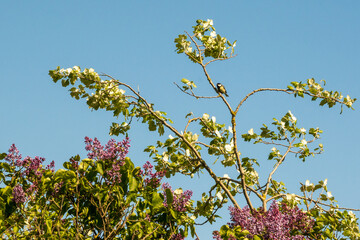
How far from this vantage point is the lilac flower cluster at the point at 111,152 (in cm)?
528

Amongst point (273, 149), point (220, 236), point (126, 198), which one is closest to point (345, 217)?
point (273, 149)

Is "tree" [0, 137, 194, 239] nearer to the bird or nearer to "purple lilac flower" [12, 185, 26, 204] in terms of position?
"purple lilac flower" [12, 185, 26, 204]

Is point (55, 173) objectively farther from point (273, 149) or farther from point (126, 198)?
point (273, 149)

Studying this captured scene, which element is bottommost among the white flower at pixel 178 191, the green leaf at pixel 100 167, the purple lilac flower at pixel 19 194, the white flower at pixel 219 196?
the purple lilac flower at pixel 19 194

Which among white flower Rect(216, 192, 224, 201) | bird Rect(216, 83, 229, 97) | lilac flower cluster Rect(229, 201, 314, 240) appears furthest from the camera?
bird Rect(216, 83, 229, 97)

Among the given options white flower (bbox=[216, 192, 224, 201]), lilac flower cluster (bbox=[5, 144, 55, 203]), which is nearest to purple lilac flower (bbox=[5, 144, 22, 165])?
Result: lilac flower cluster (bbox=[5, 144, 55, 203])

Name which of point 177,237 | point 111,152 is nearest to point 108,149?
point 111,152

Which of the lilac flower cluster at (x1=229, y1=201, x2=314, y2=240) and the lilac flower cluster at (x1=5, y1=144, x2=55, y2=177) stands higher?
the lilac flower cluster at (x1=5, y1=144, x2=55, y2=177)

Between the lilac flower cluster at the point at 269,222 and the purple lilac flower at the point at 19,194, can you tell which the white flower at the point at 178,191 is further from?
the purple lilac flower at the point at 19,194

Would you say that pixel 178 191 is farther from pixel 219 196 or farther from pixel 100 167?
pixel 100 167

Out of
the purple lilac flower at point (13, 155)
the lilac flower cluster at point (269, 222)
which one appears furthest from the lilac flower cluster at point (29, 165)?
the lilac flower cluster at point (269, 222)

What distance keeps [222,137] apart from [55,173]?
226 cm

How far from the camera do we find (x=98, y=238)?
5.65m

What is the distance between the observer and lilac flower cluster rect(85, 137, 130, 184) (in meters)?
5.28
